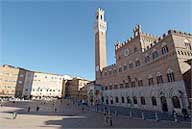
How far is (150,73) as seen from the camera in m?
28.8

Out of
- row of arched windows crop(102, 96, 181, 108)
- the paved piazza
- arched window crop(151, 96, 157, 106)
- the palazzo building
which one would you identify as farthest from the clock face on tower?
the paved piazza

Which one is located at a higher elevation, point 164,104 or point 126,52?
point 126,52

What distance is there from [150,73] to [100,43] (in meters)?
25.3

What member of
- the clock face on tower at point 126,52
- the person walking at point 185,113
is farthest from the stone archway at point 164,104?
the clock face on tower at point 126,52

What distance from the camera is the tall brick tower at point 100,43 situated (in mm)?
50072

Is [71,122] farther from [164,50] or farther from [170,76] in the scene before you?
[164,50]

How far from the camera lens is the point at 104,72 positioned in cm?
4816

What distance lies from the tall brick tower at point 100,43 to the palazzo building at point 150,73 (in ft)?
6.68

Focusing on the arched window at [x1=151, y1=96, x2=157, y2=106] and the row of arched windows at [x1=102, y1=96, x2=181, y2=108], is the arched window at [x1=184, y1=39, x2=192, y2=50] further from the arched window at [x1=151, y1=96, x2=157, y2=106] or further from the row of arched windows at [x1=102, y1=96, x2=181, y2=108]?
the arched window at [x1=151, y1=96, x2=157, y2=106]

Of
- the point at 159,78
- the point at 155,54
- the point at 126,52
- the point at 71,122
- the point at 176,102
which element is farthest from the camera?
the point at 126,52

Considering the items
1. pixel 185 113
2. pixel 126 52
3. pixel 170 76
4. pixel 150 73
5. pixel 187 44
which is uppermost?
pixel 126 52

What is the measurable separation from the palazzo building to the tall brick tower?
2.04m

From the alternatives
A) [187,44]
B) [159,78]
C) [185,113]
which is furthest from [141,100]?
[187,44]

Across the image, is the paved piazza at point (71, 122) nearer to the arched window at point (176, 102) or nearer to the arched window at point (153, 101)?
the arched window at point (176, 102)
